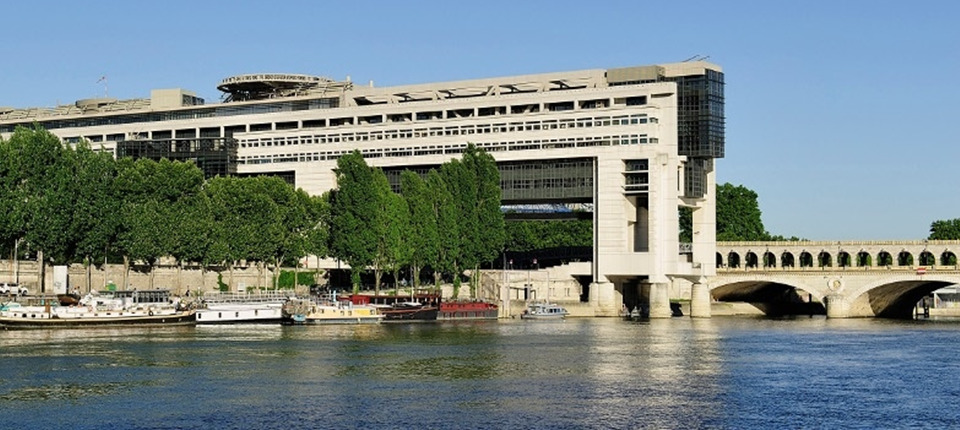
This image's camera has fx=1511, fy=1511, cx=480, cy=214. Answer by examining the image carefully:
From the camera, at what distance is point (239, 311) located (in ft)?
490

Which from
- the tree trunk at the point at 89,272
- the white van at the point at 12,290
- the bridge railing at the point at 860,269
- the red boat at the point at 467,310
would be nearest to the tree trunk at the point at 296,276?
the red boat at the point at 467,310

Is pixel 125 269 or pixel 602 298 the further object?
pixel 602 298

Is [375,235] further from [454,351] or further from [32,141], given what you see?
[454,351]

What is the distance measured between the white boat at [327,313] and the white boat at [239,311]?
1.21 metres

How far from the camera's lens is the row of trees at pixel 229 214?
14962cm

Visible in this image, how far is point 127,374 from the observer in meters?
91.5

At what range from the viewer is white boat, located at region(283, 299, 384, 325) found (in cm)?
15150

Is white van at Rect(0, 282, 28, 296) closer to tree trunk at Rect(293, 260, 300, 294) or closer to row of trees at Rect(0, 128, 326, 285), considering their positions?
row of trees at Rect(0, 128, 326, 285)

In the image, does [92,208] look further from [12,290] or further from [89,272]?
[12,290]

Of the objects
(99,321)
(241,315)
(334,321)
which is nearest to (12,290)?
(99,321)

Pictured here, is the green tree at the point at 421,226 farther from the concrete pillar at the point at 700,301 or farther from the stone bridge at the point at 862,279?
the stone bridge at the point at 862,279

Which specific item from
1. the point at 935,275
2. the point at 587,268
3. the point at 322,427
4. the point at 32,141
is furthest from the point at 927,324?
the point at 322,427

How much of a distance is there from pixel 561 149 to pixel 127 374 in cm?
10030

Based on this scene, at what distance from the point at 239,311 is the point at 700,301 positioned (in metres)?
64.0
